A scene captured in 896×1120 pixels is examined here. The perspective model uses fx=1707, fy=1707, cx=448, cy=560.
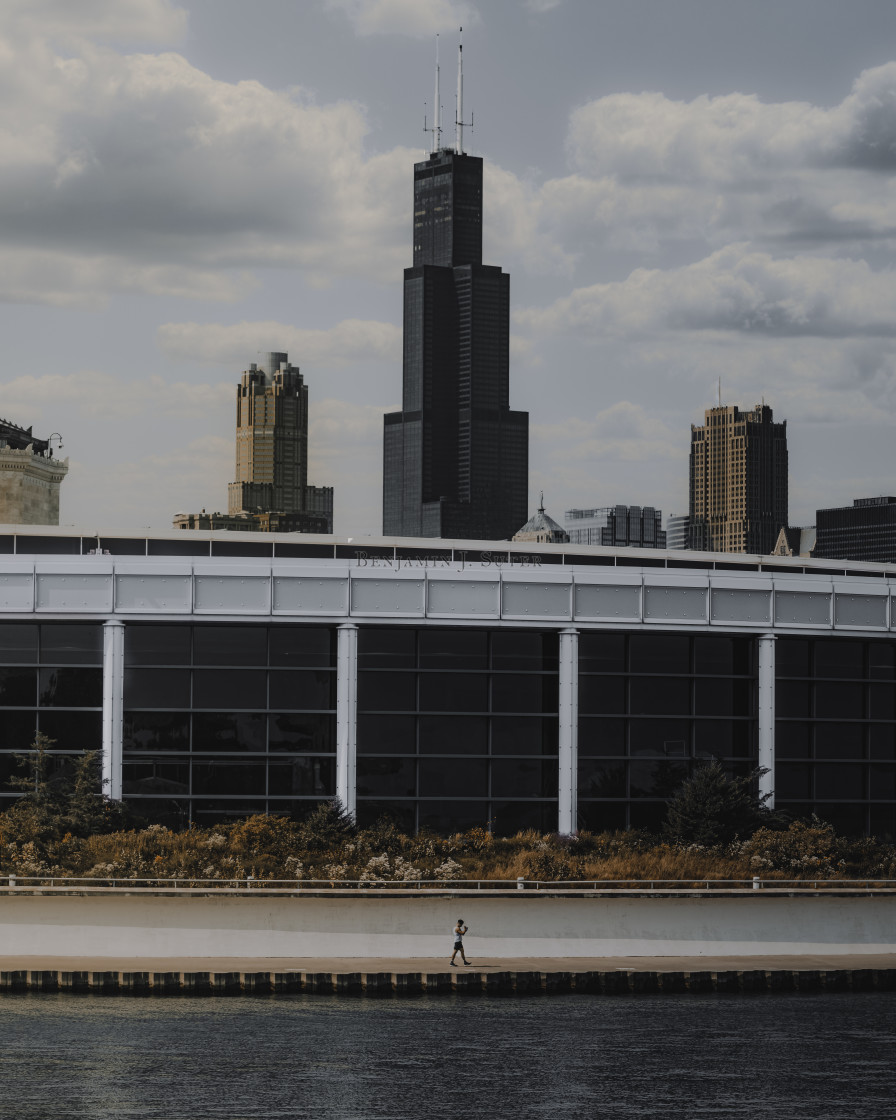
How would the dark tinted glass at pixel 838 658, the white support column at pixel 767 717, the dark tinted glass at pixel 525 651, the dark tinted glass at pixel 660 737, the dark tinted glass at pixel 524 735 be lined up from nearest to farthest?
the dark tinted glass at pixel 524 735 < the dark tinted glass at pixel 525 651 < the dark tinted glass at pixel 660 737 < the white support column at pixel 767 717 < the dark tinted glass at pixel 838 658

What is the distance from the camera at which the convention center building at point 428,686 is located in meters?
64.4

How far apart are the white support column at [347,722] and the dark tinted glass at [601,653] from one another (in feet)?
30.1

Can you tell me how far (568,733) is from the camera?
216 ft

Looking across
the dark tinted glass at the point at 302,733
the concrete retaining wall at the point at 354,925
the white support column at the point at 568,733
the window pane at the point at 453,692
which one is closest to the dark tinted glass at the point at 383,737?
the dark tinted glass at the point at 302,733

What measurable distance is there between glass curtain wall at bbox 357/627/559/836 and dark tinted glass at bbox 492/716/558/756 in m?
0.04

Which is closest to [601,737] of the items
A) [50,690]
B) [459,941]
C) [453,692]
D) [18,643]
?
[453,692]

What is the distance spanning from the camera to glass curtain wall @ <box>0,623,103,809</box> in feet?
211

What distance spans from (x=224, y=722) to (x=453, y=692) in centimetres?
883

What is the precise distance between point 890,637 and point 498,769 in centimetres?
1763

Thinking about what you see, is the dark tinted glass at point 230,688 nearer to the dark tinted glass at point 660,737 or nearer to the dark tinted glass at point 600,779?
the dark tinted glass at point 600,779

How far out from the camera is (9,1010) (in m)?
49.3

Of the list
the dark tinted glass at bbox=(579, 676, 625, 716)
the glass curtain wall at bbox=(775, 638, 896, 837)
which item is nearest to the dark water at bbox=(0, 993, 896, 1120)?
the dark tinted glass at bbox=(579, 676, 625, 716)

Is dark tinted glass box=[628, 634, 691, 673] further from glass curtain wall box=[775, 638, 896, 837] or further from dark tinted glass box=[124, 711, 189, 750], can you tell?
dark tinted glass box=[124, 711, 189, 750]

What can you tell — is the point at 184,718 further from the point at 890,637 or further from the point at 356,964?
the point at 890,637
